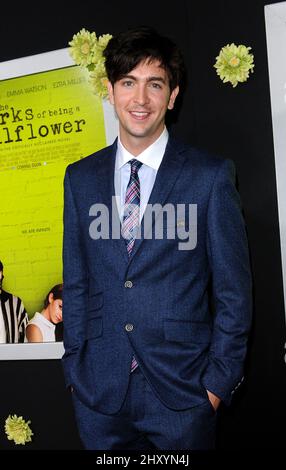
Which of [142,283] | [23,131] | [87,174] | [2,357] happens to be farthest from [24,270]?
[142,283]

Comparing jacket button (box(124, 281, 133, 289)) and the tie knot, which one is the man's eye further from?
jacket button (box(124, 281, 133, 289))

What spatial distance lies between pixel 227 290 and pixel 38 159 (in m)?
1.21

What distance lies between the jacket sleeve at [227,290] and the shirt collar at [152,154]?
23 cm

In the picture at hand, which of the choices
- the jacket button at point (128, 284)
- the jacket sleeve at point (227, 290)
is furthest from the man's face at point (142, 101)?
the jacket button at point (128, 284)

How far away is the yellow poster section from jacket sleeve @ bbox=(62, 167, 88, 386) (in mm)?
594

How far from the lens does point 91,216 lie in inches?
83.3

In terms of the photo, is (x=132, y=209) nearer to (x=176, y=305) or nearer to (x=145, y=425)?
(x=176, y=305)

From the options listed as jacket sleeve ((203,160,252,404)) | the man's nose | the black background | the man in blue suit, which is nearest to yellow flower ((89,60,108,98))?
the black background

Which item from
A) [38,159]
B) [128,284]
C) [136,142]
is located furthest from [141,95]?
[38,159]

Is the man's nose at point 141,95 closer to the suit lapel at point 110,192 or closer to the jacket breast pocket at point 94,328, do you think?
the suit lapel at point 110,192

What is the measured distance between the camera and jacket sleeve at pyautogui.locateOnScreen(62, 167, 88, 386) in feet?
6.98

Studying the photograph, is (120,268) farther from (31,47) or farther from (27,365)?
(31,47)

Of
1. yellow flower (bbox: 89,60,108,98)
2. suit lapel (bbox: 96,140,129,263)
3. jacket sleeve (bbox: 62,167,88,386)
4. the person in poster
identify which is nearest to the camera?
suit lapel (bbox: 96,140,129,263)

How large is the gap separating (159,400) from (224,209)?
620mm
